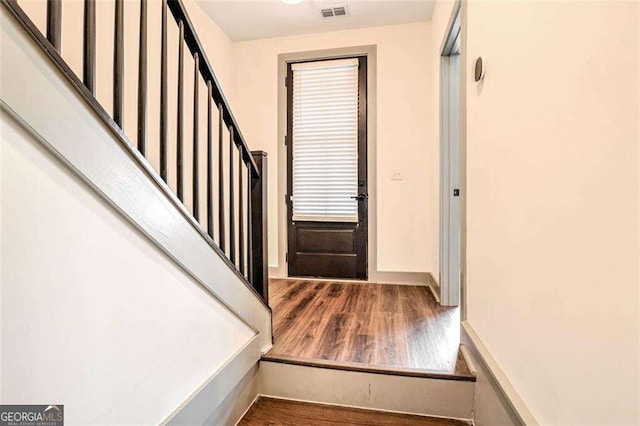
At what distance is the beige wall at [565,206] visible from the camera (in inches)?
25.5

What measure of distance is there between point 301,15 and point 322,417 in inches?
129

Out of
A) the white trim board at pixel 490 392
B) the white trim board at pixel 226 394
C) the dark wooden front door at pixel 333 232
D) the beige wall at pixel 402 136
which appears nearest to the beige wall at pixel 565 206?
the white trim board at pixel 490 392

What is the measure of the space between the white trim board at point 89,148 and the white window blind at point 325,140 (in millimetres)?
2302

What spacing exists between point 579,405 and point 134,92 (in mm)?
2771

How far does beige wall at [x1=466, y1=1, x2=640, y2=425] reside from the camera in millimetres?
647

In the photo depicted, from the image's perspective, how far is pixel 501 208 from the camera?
50.7 inches

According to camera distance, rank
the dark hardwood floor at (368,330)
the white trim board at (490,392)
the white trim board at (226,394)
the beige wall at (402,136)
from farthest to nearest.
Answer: the beige wall at (402,136), the dark hardwood floor at (368,330), the white trim board at (226,394), the white trim board at (490,392)

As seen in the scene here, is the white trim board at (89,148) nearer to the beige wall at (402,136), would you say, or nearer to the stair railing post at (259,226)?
the stair railing post at (259,226)

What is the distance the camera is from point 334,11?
3100 mm

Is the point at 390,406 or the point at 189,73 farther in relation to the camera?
the point at 189,73

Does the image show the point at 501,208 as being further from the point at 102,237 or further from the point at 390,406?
the point at 102,237

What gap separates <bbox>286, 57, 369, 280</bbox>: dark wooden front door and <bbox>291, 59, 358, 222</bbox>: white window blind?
3 cm

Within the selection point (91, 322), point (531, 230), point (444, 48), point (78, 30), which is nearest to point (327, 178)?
point (444, 48)

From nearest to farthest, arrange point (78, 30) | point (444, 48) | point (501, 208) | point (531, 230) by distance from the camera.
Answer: point (531, 230)
point (501, 208)
point (78, 30)
point (444, 48)
